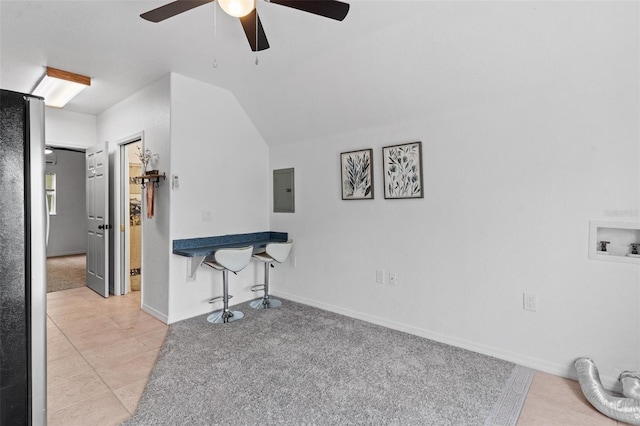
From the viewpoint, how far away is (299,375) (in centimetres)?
250

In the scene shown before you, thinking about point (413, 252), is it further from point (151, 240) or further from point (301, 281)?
point (151, 240)

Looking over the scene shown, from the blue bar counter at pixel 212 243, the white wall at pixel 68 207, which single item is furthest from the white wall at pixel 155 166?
the white wall at pixel 68 207

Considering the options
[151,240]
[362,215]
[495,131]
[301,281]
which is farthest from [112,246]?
[495,131]

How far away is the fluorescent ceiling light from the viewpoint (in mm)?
3496

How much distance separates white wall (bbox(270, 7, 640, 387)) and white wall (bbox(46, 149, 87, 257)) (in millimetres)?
7690

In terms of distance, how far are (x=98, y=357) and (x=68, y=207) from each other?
6.83 metres

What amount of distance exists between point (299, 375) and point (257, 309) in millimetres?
1630

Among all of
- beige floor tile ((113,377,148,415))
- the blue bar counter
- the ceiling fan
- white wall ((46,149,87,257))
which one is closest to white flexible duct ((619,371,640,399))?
the ceiling fan

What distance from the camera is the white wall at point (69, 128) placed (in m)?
4.74

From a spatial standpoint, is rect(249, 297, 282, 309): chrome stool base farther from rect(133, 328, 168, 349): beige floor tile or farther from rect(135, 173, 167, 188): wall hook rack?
rect(135, 173, 167, 188): wall hook rack

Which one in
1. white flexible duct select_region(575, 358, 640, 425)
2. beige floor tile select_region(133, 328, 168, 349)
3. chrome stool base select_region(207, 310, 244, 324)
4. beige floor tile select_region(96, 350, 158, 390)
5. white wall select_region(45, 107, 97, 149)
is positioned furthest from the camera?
white wall select_region(45, 107, 97, 149)

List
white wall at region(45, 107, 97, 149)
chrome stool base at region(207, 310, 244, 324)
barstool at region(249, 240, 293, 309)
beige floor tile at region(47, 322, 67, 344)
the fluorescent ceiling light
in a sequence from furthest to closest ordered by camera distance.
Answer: white wall at region(45, 107, 97, 149), barstool at region(249, 240, 293, 309), chrome stool base at region(207, 310, 244, 324), the fluorescent ceiling light, beige floor tile at region(47, 322, 67, 344)

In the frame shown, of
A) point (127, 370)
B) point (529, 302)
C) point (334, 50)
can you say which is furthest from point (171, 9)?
point (529, 302)

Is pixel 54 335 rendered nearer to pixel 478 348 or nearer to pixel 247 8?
pixel 247 8
